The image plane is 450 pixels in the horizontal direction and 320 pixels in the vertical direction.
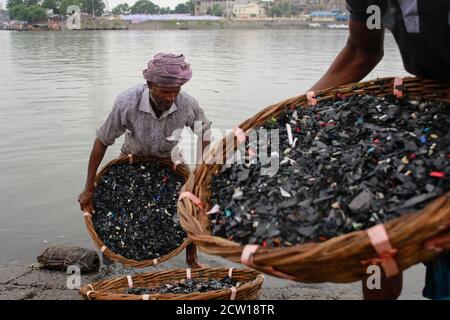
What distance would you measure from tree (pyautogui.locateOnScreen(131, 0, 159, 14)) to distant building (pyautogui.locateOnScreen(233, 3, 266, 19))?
14.4 meters

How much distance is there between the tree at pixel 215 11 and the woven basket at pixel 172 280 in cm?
10014

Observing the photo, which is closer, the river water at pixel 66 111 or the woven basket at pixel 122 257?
the woven basket at pixel 122 257

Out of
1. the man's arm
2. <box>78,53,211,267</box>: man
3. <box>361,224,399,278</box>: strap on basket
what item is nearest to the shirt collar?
<box>78,53,211,267</box>: man

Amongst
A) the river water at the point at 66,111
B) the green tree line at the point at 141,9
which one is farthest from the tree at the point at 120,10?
the river water at the point at 66,111

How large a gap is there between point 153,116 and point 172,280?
3.00 ft

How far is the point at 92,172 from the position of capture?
3.29 meters

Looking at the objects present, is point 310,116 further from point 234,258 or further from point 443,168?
point 234,258

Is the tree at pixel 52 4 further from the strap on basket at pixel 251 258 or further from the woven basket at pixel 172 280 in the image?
the strap on basket at pixel 251 258

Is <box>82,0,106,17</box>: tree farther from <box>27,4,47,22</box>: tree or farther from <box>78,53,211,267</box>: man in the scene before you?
<box>78,53,211,267</box>: man

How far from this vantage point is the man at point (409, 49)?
150 centimetres

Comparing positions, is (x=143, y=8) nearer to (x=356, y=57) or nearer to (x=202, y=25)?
(x=202, y=25)

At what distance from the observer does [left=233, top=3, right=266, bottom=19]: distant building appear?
89.8m

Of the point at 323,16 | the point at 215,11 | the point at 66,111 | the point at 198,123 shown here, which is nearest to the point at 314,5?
the point at 323,16

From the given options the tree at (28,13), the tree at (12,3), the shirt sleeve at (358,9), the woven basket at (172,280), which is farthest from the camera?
the tree at (12,3)
